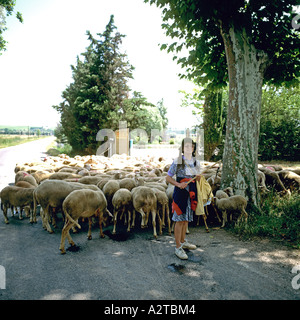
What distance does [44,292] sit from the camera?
10.6ft

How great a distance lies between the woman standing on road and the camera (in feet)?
14.3

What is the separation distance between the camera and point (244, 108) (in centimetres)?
627

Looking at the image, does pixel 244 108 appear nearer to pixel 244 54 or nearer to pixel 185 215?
pixel 244 54

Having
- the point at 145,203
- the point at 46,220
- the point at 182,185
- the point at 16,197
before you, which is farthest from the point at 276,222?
the point at 16,197

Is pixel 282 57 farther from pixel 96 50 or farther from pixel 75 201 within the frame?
pixel 96 50

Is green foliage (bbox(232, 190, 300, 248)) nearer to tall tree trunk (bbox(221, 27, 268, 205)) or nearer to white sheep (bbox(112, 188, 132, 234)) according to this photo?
tall tree trunk (bbox(221, 27, 268, 205))

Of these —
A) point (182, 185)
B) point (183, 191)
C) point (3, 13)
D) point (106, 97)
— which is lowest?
point (183, 191)

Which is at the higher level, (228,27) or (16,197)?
(228,27)

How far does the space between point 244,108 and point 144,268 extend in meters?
4.84

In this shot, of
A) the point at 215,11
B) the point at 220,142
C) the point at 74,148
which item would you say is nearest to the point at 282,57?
the point at 215,11

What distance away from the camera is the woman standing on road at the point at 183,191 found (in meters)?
4.36

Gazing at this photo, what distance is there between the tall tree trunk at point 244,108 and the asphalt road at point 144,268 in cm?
169

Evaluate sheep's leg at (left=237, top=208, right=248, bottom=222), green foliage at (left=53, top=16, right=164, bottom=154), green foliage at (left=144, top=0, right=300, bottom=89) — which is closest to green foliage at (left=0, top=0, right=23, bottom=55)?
green foliage at (left=53, top=16, right=164, bottom=154)

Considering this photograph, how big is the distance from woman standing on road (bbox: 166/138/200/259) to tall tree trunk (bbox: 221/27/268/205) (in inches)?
91.2
